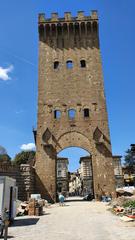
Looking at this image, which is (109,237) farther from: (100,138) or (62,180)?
(62,180)

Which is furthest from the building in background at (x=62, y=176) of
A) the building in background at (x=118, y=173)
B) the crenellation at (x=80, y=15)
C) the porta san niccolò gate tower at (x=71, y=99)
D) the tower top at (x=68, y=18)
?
the crenellation at (x=80, y=15)

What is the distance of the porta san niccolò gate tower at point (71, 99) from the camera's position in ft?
80.5

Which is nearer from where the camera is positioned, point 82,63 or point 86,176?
point 82,63

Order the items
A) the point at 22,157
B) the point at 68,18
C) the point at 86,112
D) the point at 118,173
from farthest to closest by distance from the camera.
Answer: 1. the point at 22,157
2. the point at 118,173
3. the point at 68,18
4. the point at 86,112

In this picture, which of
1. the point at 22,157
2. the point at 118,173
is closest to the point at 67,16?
the point at 22,157

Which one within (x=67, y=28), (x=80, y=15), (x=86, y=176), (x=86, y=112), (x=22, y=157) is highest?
(x=80, y=15)

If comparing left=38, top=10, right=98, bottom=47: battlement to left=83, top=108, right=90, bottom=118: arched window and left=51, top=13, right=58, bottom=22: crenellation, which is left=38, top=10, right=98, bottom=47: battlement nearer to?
left=51, top=13, right=58, bottom=22: crenellation

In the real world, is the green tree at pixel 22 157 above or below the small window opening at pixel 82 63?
below

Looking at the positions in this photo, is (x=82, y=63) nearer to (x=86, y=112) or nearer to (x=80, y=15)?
(x=86, y=112)

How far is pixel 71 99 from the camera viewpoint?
26672mm

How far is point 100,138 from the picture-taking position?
25047 mm

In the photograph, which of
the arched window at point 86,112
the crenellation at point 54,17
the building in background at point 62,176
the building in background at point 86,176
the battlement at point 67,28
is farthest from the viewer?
the building in background at point 62,176

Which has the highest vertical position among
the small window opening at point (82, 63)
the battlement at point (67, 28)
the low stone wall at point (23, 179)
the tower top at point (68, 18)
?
the tower top at point (68, 18)

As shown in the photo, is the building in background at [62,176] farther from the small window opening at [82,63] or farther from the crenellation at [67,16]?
the crenellation at [67,16]
